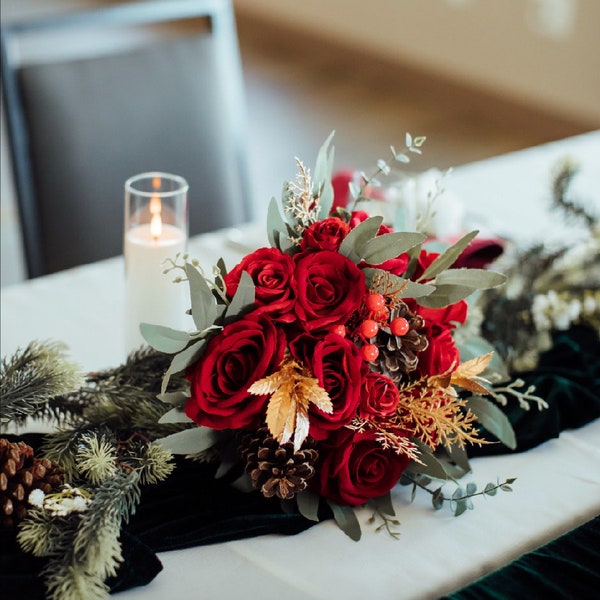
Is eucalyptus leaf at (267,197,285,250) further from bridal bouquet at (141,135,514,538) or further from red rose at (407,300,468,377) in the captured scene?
red rose at (407,300,468,377)

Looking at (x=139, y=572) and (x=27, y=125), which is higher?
(x=27, y=125)

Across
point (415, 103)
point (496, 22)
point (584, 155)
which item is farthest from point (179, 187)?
point (496, 22)

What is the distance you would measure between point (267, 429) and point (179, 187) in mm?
361

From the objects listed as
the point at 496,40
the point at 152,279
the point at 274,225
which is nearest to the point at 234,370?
the point at 274,225

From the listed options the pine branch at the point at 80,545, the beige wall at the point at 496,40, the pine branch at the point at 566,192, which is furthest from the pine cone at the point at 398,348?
the beige wall at the point at 496,40

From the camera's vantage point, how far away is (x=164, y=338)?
72cm

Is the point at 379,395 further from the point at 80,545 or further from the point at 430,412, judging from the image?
the point at 80,545

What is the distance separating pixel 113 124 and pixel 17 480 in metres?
0.99

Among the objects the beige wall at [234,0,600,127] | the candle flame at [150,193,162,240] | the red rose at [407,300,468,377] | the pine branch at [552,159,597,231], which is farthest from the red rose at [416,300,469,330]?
the beige wall at [234,0,600,127]

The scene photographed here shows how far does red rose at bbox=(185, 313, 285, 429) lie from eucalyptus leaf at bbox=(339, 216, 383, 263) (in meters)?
0.10

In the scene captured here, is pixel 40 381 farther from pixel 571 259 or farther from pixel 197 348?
pixel 571 259

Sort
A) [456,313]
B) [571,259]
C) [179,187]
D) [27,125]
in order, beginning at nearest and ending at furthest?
[456,313]
[179,187]
[571,259]
[27,125]

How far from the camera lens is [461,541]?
2.58ft

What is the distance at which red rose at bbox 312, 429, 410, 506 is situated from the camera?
77cm
